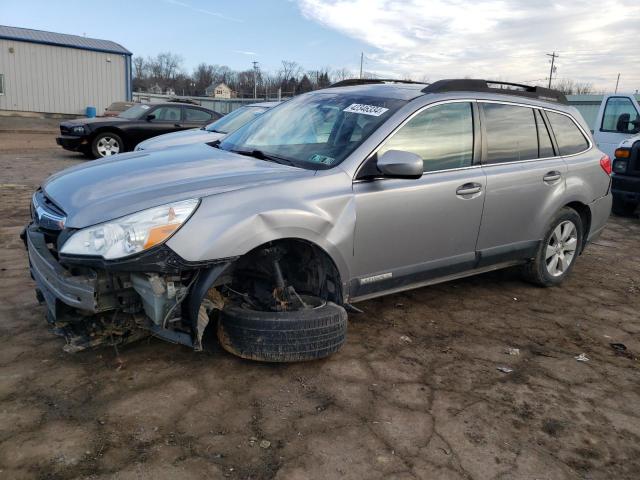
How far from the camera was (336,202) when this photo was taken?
3244 millimetres

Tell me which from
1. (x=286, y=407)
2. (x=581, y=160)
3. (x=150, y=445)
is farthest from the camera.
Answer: (x=581, y=160)

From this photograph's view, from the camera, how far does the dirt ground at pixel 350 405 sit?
2398 millimetres

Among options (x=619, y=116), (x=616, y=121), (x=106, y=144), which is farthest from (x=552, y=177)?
(x=106, y=144)

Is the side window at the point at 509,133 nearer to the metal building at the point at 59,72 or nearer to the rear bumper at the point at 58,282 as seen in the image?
the rear bumper at the point at 58,282

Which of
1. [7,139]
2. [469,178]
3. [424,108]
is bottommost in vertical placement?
[7,139]

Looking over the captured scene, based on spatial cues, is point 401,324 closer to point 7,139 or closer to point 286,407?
point 286,407

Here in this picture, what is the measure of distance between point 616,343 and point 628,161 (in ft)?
18.7

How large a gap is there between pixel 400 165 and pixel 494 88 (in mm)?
1625

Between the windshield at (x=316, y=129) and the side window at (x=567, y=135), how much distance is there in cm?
184

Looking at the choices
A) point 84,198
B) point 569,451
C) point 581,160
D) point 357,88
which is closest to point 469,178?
point 357,88

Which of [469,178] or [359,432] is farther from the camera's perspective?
[469,178]

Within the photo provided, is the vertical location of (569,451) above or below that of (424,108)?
below

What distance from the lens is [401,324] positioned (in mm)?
3998

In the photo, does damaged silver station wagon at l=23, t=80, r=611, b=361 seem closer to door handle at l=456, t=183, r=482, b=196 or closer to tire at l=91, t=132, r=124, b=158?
door handle at l=456, t=183, r=482, b=196
